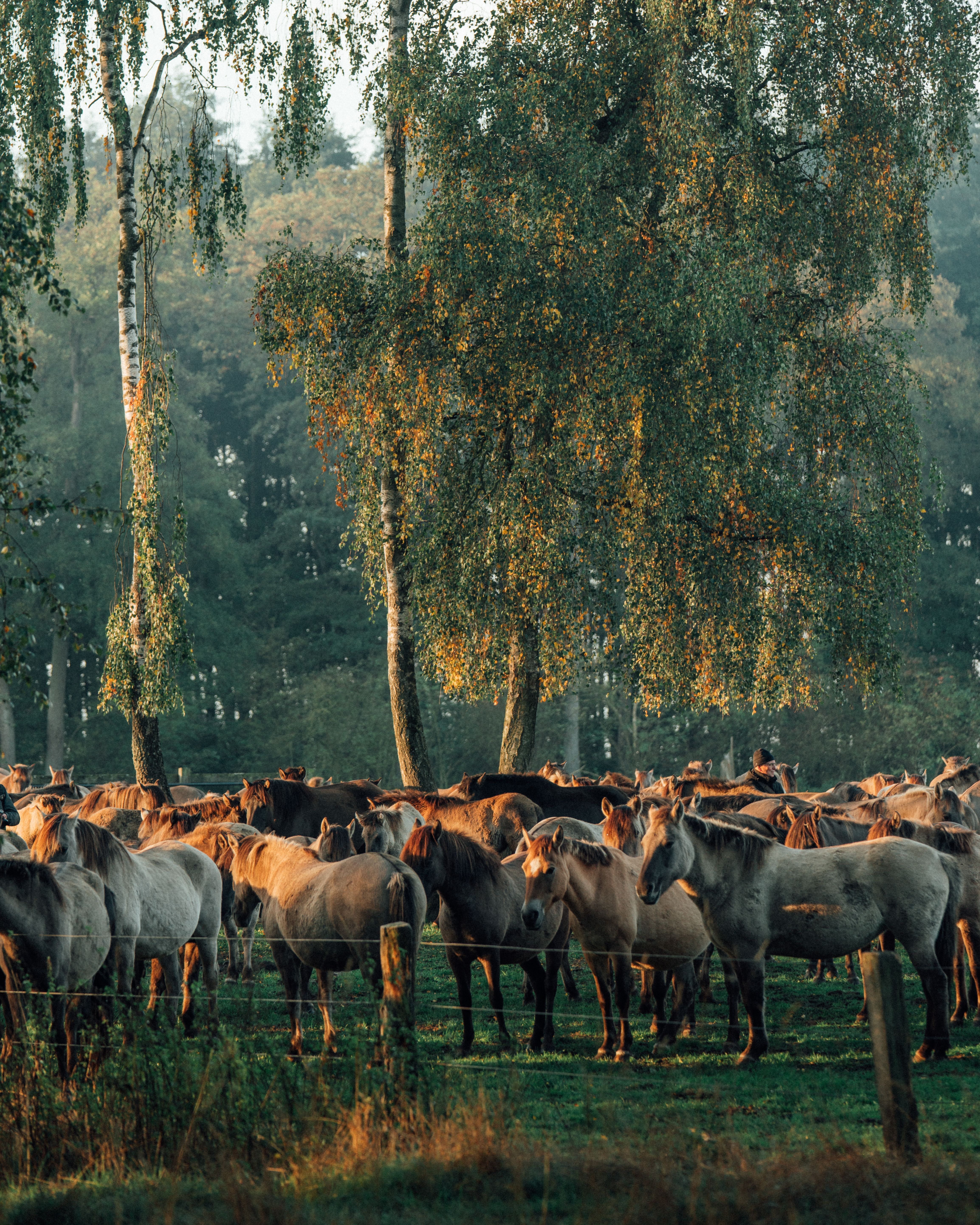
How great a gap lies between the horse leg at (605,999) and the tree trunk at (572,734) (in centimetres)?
2684

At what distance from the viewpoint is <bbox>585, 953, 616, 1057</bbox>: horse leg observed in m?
8.52

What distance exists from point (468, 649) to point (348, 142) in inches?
2202

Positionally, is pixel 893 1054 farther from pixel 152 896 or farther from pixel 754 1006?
pixel 152 896

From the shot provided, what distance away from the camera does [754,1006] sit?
27.0ft

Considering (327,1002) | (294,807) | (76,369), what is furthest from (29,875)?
(76,369)

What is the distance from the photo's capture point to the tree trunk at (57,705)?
3762cm

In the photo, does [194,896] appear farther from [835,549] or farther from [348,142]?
[348,142]

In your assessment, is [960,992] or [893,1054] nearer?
[893,1054]

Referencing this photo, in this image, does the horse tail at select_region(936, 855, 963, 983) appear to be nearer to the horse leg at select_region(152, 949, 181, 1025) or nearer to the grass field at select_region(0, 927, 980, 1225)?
the grass field at select_region(0, 927, 980, 1225)

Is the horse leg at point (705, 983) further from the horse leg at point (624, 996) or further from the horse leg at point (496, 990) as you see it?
the horse leg at point (496, 990)

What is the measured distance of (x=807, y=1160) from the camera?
5191 mm

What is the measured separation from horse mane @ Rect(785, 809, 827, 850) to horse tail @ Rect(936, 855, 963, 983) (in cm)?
210

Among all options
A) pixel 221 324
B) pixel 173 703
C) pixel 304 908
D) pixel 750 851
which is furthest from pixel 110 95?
pixel 221 324

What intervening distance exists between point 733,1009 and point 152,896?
173 inches
